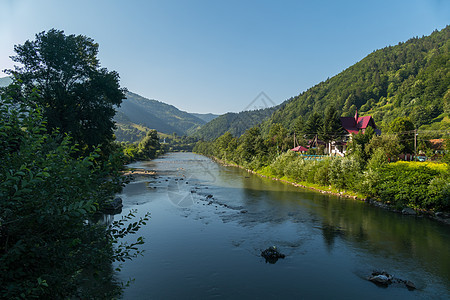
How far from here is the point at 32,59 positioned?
30109 millimetres

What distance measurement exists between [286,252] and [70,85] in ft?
96.9

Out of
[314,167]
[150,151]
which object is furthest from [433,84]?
[150,151]

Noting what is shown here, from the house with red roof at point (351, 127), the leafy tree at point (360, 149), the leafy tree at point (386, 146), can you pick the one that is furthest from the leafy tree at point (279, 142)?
the leafy tree at point (386, 146)

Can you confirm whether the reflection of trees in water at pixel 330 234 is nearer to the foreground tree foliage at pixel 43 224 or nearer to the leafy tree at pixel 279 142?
the foreground tree foliage at pixel 43 224

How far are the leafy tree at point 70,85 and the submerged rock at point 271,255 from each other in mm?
21857

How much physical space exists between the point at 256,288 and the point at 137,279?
7.37 m

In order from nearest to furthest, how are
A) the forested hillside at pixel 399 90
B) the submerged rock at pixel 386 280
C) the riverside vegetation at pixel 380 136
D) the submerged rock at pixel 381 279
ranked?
the submerged rock at pixel 386 280, the submerged rock at pixel 381 279, the riverside vegetation at pixel 380 136, the forested hillside at pixel 399 90

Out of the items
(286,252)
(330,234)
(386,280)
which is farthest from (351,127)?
(386,280)

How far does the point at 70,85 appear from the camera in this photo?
3136 cm

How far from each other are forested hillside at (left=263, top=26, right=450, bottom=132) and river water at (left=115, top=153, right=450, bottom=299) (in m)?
96.6

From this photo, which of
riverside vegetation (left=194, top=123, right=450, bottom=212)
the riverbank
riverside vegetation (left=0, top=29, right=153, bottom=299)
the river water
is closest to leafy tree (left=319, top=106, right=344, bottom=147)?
riverside vegetation (left=194, top=123, right=450, bottom=212)

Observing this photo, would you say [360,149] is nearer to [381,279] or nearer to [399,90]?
[381,279]

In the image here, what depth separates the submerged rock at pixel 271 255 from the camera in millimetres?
19875

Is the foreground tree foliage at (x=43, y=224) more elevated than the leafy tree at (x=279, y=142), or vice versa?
the leafy tree at (x=279, y=142)
